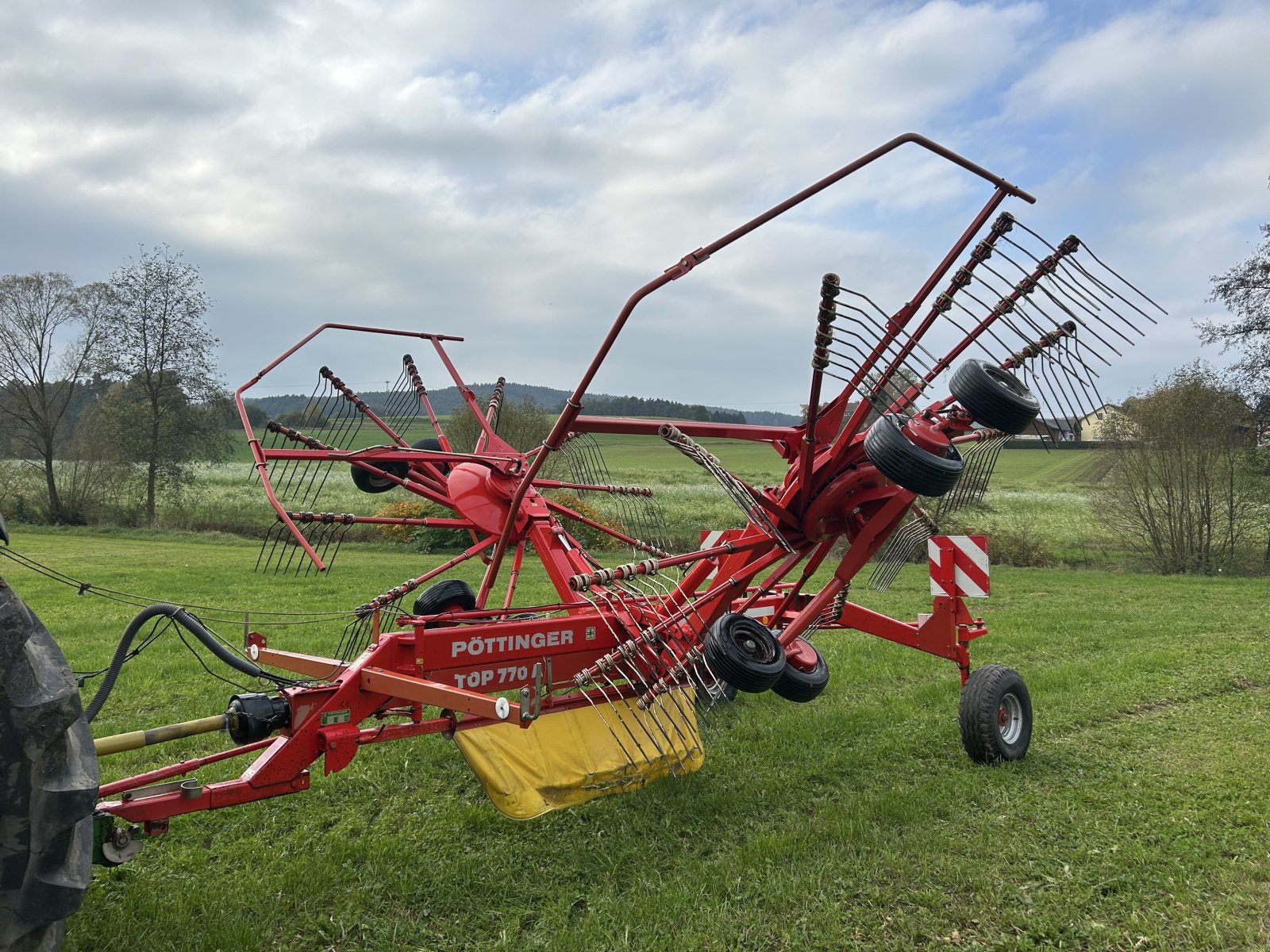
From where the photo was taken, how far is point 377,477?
664cm

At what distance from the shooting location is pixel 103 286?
1131 inches

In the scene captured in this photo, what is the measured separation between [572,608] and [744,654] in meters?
0.97

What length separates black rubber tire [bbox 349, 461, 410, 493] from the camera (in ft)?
21.1

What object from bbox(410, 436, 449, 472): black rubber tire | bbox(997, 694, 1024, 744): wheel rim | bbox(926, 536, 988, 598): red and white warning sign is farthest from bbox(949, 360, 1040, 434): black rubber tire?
bbox(410, 436, 449, 472): black rubber tire

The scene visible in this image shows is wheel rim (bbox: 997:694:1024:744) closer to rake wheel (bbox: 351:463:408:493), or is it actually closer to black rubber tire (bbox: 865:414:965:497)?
black rubber tire (bbox: 865:414:965:497)

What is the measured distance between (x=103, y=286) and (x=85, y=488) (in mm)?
6996

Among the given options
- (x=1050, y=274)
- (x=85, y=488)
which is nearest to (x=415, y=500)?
(x=85, y=488)

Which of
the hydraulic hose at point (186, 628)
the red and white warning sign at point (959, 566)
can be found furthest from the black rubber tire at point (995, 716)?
the hydraulic hose at point (186, 628)

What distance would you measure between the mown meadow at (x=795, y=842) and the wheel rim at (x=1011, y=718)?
220 millimetres

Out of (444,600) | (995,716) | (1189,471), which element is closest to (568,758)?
(444,600)

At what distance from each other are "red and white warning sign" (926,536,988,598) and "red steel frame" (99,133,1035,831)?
10cm

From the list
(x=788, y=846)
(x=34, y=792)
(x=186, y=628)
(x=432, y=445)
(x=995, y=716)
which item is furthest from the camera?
(x=432, y=445)

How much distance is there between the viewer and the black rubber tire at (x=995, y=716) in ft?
16.8

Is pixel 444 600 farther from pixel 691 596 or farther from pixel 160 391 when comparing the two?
pixel 160 391
